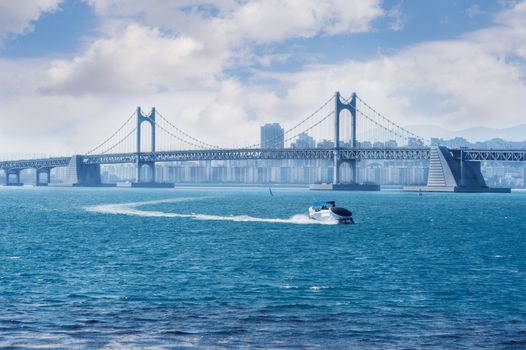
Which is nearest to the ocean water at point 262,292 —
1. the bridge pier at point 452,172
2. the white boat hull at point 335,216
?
the white boat hull at point 335,216

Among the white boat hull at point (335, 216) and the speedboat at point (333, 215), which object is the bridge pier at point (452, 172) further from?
the white boat hull at point (335, 216)

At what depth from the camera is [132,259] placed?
41.0 metres

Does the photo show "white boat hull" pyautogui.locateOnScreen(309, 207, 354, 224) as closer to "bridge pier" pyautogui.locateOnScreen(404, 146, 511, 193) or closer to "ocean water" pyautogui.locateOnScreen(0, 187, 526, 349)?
"ocean water" pyautogui.locateOnScreen(0, 187, 526, 349)

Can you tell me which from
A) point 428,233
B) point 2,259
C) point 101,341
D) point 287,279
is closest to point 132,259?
point 2,259

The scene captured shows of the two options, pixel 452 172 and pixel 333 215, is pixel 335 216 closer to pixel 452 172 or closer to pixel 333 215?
pixel 333 215

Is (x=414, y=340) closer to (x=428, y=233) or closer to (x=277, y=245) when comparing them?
(x=277, y=245)

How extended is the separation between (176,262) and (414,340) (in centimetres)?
2038

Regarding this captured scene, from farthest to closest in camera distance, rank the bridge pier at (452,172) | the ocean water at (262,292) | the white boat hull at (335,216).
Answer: the bridge pier at (452,172), the white boat hull at (335,216), the ocean water at (262,292)

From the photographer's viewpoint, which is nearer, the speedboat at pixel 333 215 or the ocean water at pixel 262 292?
the ocean water at pixel 262 292

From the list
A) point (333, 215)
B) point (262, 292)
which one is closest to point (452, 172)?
point (333, 215)

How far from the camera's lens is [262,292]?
1147 inches

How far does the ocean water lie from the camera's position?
21.5 m

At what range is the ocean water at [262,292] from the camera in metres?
21.5

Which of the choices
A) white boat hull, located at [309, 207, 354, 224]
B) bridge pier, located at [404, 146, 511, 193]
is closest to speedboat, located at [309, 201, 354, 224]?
white boat hull, located at [309, 207, 354, 224]
